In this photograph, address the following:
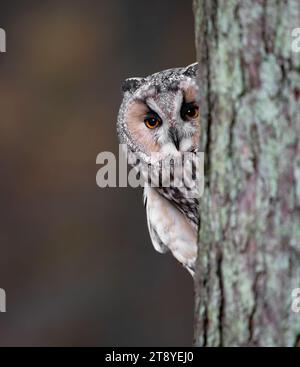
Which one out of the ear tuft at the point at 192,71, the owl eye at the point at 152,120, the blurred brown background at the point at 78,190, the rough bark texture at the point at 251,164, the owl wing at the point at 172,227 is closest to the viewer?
the rough bark texture at the point at 251,164

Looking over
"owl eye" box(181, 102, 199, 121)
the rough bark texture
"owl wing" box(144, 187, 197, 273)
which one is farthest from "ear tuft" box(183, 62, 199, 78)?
the rough bark texture

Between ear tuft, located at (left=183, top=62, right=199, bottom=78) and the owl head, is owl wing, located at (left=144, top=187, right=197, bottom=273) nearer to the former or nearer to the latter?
the owl head

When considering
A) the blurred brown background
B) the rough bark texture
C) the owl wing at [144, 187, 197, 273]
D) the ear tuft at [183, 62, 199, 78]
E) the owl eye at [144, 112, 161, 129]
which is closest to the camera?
the rough bark texture

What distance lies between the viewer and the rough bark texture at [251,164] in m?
1.67

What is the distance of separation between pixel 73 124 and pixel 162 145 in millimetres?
2823

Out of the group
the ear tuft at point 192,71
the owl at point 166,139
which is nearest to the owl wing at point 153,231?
the owl at point 166,139

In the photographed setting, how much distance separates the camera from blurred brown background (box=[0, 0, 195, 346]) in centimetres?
576

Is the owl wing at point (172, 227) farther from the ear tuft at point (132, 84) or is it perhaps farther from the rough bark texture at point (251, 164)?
the rough bark texture at point (251, 164)

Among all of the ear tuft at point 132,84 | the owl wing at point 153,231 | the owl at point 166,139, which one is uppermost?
the ear tuft at point 132,84

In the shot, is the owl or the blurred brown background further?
the blurred brown background

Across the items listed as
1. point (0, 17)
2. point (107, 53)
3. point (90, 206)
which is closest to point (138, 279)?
point (90, 206)

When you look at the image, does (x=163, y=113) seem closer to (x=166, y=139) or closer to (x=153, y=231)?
(x=166, y=139)

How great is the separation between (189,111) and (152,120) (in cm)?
19

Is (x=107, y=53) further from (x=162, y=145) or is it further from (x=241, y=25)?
(x=241, y=25)
